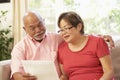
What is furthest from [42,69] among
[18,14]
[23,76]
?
[18,14]

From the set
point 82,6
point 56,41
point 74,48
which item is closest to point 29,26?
point 56,41

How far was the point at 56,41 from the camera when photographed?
2092mm

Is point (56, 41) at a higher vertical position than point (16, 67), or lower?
higher

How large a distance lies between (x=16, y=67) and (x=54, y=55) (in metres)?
0.33

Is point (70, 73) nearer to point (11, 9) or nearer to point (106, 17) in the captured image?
point (106, 17)

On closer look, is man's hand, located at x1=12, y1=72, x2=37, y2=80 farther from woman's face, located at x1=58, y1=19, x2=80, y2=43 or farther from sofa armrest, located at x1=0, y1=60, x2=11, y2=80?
woman's face, located at x1=58, y1=19, x2=80, y2=43

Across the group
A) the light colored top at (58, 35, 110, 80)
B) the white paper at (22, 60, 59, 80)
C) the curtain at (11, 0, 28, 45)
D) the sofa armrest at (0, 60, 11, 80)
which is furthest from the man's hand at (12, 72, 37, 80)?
the curtain at (11, 0, 28, 45)

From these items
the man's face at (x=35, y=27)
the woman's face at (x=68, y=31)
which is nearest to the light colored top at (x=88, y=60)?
the woman's face at (x=68, y=31)

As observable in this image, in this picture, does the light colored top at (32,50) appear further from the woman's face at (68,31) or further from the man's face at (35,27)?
the woman's face at (68,31)

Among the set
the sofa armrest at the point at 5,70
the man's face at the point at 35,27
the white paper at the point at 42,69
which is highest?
the man's face at the point at 35,27

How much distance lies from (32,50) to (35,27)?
20cm

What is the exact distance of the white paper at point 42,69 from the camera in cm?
169

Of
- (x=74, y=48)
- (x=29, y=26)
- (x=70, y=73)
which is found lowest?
(x=70, y=73)

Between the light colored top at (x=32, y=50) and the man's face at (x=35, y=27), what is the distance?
8 cm
